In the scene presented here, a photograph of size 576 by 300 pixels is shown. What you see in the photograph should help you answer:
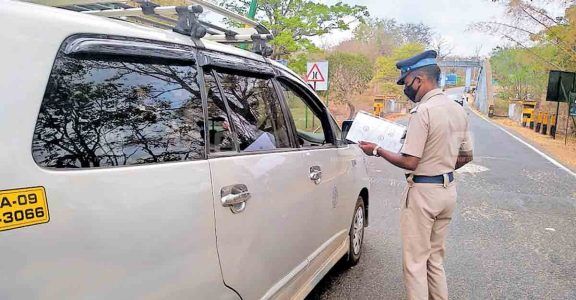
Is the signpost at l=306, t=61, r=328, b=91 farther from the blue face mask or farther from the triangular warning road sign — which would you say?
the blue face mask

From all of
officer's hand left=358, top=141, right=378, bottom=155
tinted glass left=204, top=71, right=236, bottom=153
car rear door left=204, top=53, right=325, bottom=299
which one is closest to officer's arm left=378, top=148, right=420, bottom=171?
officer's hand left=358, top=141, right=378, bottom=155

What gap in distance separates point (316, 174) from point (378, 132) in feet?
1.78

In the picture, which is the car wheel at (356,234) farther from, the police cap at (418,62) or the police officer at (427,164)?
the police cap at (418,62)

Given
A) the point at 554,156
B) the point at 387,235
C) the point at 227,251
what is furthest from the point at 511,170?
the point at 227,251

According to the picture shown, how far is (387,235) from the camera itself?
516cm

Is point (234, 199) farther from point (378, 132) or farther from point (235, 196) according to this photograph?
point (378, 132)

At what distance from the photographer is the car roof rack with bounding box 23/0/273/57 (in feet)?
6.81

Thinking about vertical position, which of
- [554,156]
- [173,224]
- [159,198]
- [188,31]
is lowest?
[554,156]

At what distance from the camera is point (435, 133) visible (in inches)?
110

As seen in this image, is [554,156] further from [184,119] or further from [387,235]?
[184,119]

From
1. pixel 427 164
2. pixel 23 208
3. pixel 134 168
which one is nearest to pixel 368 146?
pixel 427 164

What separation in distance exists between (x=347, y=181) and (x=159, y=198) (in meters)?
2.30

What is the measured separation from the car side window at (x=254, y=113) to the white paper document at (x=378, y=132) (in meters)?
0.57

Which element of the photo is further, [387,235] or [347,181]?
[387,235]
